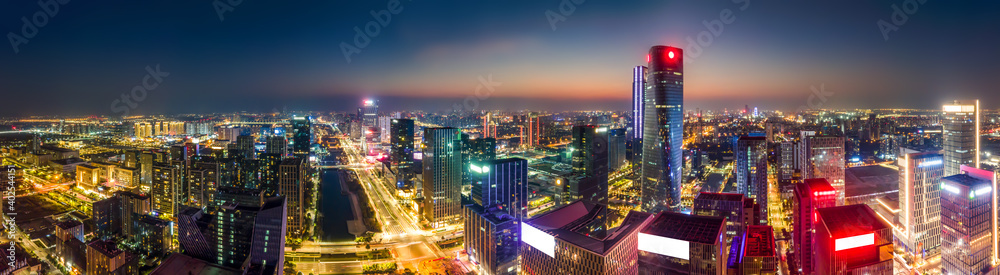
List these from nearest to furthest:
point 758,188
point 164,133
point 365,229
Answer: point 365,229 < point 758,188 < point 164,133

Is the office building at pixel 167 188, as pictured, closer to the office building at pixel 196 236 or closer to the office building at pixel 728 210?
the office building at pixel 196 236

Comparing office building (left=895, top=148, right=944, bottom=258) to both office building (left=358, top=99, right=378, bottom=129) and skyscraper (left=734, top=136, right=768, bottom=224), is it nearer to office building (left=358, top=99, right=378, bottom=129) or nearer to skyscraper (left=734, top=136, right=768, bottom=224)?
skyscraper (left=734, top=136, right=768, bottom=224)

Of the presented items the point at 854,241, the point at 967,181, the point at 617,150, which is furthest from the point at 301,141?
the point at 967,181

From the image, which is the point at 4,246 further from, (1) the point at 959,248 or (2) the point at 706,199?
(1) the point at 959,248

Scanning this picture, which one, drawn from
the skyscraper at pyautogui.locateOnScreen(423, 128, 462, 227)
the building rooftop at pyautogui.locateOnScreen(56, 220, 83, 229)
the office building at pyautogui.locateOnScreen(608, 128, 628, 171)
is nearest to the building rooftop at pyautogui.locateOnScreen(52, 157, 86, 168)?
the building rooftop at pyautogui.locateOnScreen(56, 220, 83, 229)

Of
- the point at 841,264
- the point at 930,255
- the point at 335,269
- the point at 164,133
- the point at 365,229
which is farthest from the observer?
the point at 164,133

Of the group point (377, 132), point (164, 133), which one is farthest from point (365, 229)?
point (164, 133)

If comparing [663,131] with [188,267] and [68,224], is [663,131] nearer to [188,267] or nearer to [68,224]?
[188,267]
